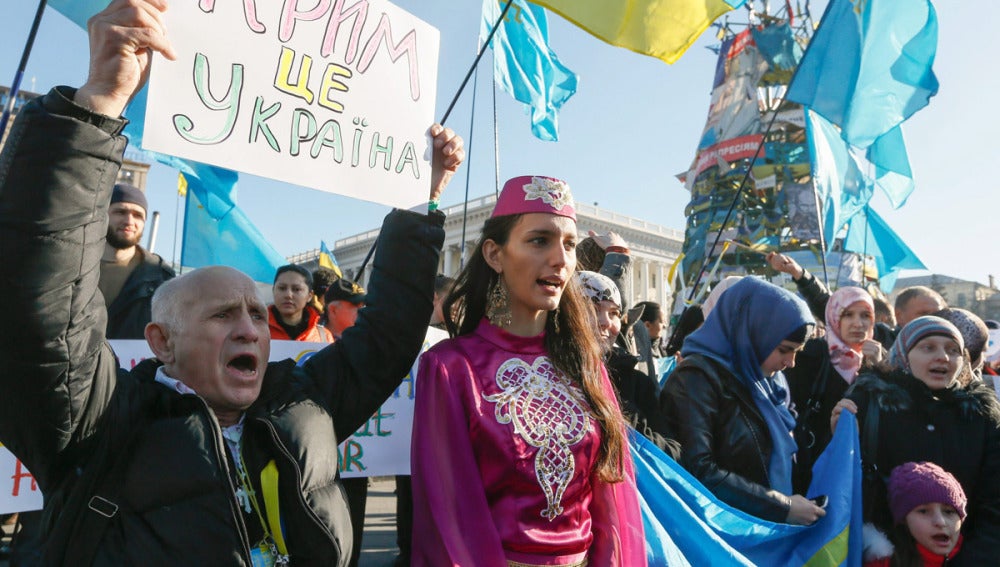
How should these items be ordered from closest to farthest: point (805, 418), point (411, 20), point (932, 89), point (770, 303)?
point (411, 20)
point (770, 303)
point (805, 418)
point (932, 89)

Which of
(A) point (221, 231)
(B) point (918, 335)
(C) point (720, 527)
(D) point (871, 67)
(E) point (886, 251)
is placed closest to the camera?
(C) point (720, 527)

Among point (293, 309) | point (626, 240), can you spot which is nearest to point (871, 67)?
point (293, 309)

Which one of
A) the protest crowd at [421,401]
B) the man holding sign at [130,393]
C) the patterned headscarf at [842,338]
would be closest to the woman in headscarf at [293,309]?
the protest crowd at [421,401]

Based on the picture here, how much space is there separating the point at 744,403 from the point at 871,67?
16.4ft

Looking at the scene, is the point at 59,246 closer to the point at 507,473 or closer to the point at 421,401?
the point at 421,401

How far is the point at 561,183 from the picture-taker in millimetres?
2129

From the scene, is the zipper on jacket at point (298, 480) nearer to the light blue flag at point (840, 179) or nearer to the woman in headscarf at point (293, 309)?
the woman in headscarf at point (293, 309)

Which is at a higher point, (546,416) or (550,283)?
(550,283)

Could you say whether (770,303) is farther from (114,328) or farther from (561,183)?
(114,328)

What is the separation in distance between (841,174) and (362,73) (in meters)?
13.4

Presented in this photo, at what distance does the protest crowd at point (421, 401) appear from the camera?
1193mm

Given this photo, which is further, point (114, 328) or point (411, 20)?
point (114, 328)

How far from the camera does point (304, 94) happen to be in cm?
202

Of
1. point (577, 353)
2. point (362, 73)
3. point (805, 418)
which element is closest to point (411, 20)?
point (362, 73)
